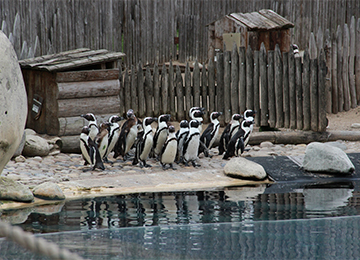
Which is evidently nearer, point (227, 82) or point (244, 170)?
point (244, 170)

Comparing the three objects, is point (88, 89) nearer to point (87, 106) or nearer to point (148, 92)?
point (87, 106)

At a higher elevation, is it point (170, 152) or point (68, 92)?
point (68, 92)

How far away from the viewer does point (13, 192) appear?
16.4 feet

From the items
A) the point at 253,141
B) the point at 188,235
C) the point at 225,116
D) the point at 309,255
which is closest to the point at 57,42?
the point at 225,116

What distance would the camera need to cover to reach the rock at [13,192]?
16.2ft

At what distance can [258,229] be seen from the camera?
3998mm

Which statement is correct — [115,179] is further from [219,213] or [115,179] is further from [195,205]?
[219,213]

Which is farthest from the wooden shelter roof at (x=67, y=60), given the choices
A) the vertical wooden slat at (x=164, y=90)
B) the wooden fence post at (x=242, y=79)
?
the wooden fence post at (x=242, y=79)

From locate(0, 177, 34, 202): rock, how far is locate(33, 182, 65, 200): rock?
0.14 meters

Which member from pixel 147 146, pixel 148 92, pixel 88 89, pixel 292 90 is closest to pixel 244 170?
pixel 147 146

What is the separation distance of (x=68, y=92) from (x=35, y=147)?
1.03 m

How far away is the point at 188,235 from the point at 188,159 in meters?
3.11

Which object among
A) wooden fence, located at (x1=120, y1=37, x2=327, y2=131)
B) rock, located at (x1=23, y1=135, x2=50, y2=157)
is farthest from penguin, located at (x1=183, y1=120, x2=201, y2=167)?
wooden fence, located at (x1=120, y1=37, x2=327, y2=131)

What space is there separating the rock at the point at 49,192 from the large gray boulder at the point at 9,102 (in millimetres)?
953
